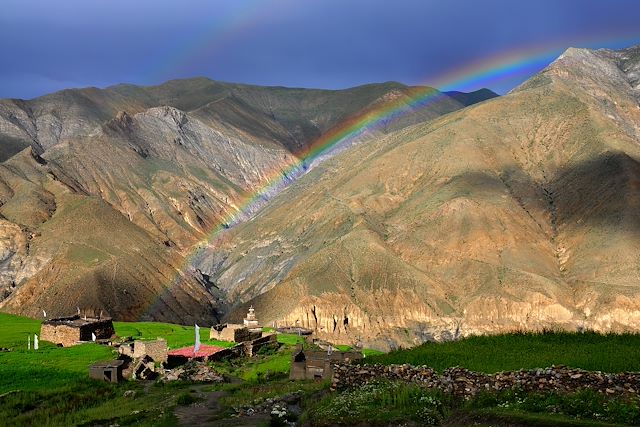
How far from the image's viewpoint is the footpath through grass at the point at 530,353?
55.0 feet

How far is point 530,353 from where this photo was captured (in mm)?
18359

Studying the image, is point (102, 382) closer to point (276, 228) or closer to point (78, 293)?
point (78, 293)

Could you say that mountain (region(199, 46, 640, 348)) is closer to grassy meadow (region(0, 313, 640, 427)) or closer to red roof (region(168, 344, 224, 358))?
red roof (region(168, 344, 224, 358))

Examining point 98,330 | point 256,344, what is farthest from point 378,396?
point 98,330

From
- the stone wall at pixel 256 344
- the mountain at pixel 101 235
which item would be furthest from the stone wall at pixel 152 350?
the mountain at pixel 101 235

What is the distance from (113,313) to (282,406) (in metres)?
73.6

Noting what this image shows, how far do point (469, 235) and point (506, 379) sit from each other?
3781 inches

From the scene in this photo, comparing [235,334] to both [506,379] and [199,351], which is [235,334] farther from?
[506,379]

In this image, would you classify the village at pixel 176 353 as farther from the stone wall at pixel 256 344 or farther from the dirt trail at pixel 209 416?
the dirt trail at pixel 209 416

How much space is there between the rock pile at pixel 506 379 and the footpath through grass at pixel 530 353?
614 millimetres

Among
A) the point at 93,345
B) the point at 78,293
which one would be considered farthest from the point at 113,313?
the point at 93,345

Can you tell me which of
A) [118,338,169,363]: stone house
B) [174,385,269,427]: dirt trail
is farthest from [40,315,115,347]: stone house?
[174,385,269,427]: dirt trail

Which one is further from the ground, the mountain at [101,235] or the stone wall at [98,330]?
the mountain at [101,235]

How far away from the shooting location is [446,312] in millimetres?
97188
